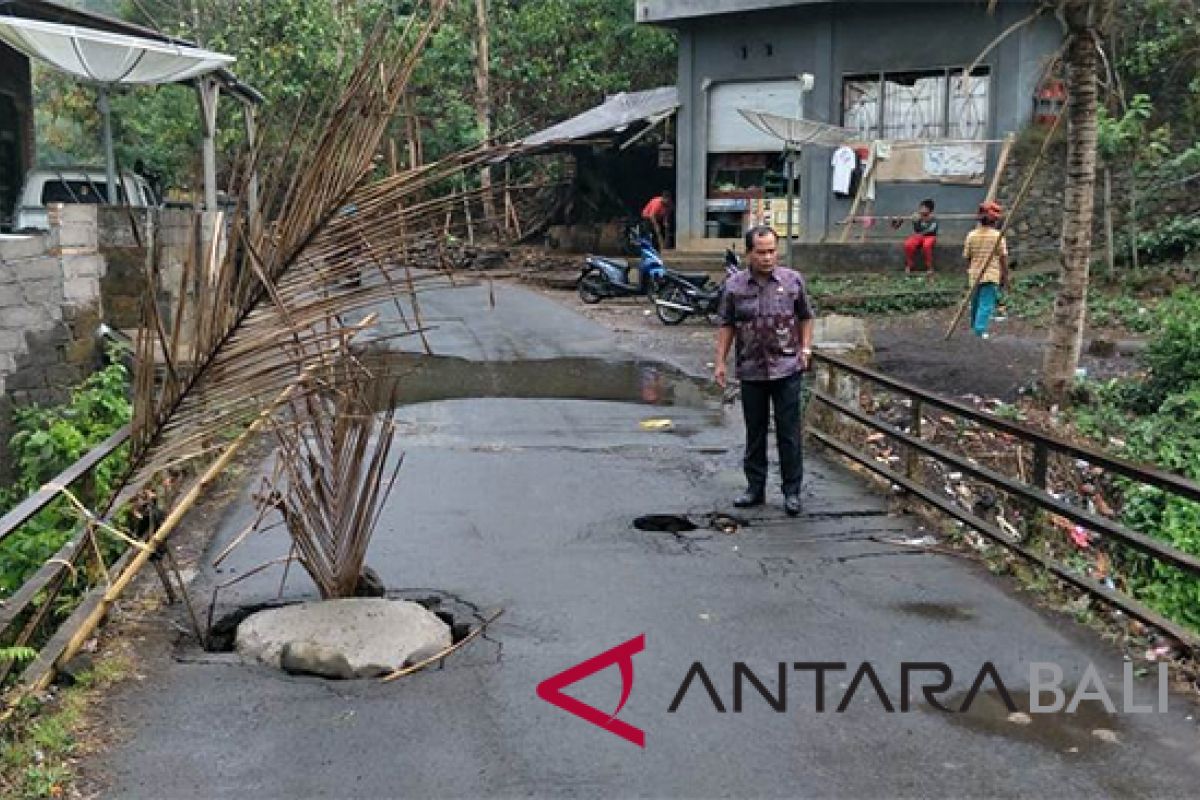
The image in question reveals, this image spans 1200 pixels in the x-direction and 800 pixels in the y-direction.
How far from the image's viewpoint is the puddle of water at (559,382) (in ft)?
39.5

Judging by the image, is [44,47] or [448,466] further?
[44,47]

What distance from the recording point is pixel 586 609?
5652mm

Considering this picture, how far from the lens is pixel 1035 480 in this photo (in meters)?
6.23

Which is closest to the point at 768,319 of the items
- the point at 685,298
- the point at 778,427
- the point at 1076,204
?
the point at 778,427

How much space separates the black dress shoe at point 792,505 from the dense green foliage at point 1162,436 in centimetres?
217

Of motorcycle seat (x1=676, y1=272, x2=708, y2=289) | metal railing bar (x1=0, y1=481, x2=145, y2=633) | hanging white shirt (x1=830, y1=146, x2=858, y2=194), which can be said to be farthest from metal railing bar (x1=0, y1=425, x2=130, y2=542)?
hanging white shirt (x1=830, y1=146, x2=858, y2=194)

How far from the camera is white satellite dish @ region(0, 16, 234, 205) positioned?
1109 cm

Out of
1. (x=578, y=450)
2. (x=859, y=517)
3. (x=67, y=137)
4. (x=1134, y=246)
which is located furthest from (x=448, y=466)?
(x=67, y=137)

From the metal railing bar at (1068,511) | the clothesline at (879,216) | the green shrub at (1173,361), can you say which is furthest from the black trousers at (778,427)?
the clothesline at (879,216)

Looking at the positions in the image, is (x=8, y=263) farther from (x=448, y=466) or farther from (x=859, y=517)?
(x=859, y=517)

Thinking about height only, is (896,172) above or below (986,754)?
above

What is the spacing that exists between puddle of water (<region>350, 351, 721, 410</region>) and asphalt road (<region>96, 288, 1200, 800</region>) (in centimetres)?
365

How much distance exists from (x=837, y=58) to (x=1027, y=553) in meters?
17.1

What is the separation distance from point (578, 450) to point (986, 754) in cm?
569
